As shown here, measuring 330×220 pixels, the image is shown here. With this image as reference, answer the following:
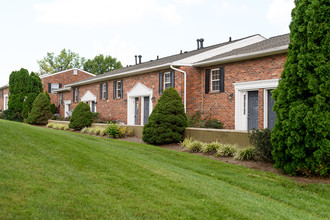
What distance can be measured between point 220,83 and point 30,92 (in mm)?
20875

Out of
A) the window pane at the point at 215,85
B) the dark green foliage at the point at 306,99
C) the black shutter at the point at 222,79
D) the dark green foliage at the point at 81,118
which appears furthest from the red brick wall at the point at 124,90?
the dark green foliage at the point at 306,99

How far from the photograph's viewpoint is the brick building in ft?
43.9

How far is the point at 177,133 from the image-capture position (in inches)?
500

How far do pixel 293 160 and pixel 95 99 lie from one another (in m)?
19.5

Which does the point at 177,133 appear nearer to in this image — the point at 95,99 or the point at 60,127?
the point at 60,127

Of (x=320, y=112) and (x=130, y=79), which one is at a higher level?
(x=130, y=79)

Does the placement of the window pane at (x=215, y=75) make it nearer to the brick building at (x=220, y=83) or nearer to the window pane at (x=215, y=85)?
the brick building at (x=220, y=83)

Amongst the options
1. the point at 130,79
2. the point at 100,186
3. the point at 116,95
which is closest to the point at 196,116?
the point at 130,79

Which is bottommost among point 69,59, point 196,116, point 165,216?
point 165,216

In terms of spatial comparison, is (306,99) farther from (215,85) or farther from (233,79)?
(215,85)

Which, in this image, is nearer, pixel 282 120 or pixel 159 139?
pixel 282 120

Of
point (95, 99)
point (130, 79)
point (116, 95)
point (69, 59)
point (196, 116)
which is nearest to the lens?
point (196, 116)

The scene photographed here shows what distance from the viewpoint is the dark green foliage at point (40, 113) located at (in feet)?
80.8

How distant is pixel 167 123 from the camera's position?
41.6 ft
